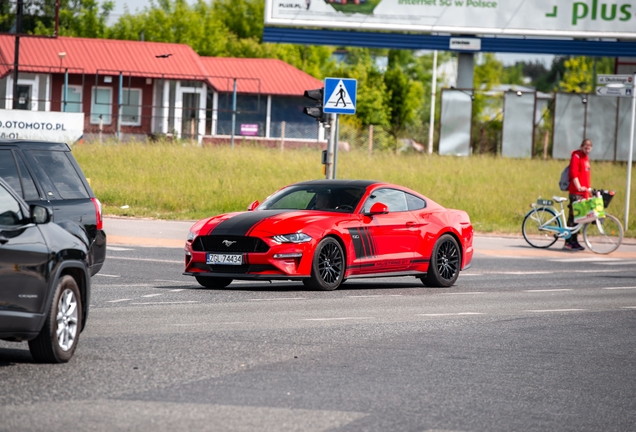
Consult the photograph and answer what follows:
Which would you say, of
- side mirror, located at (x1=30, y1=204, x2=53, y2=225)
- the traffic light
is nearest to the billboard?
the traffic light

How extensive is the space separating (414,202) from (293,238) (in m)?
2.56

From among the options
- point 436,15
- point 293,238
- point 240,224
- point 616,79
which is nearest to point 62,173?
point 240,224

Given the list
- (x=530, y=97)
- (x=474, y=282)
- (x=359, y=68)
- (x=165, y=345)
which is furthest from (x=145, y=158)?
(x=359, y=68)

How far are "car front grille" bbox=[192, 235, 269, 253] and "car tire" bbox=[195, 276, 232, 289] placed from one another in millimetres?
546

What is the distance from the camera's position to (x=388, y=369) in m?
8.55

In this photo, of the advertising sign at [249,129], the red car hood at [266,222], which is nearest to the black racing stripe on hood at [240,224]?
the red car hood at [266,222]

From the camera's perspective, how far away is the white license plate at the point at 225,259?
544 inches

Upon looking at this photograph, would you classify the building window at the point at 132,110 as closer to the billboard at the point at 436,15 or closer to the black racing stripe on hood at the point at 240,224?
the billboard at the point at 436,15

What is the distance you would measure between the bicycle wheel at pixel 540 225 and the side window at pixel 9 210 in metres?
17.0

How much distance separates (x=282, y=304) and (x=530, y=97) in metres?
36.0

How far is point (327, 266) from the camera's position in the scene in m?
14.2

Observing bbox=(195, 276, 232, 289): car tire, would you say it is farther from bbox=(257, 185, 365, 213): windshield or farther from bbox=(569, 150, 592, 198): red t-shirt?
bbox=(569, 150, 592, 198): red t-shirt

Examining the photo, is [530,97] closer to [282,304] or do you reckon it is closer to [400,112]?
[400,112]

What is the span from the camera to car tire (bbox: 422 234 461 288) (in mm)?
15680
